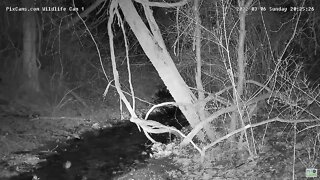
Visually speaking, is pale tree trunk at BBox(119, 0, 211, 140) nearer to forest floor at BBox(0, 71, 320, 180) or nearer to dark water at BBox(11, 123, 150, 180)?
forest floor at BBox(0, 71, 320, 180)

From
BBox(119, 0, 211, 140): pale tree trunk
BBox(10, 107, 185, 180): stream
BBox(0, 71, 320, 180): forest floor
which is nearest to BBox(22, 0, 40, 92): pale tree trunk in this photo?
BBox(0, 71, 320, 180): forest floor

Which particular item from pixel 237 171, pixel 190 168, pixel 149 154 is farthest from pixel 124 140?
pixel 237 171

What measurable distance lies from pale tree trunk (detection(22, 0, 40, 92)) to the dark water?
9.23 feet

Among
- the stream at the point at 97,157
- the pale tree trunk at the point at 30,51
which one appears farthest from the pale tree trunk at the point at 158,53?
the pale tree trunk at the point at 30,51

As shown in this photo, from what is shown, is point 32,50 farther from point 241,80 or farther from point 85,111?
point 241,80

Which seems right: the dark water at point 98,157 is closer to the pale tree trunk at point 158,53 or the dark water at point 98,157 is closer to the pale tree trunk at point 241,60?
the pale tree trunk at point 158,53

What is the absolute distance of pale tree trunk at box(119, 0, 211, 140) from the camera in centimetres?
927

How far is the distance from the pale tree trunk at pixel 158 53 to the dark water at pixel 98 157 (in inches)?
76.7

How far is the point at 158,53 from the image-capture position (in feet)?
30.6

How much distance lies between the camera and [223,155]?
28.7ft

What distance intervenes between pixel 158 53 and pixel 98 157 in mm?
3380

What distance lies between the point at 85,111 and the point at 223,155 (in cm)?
798

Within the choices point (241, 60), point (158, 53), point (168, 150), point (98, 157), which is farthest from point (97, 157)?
point (241, 60)

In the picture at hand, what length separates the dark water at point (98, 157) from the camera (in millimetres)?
9047
